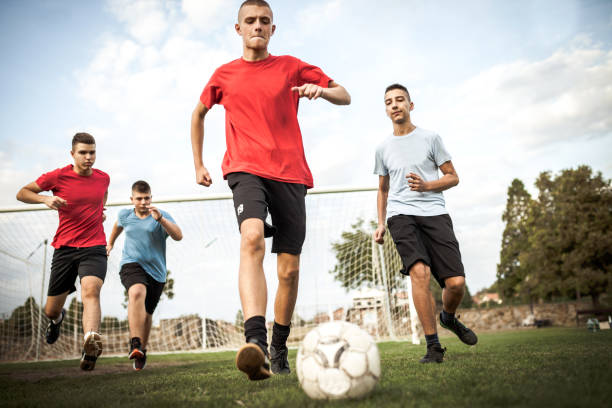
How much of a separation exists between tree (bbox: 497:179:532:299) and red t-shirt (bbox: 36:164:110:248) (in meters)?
36.1

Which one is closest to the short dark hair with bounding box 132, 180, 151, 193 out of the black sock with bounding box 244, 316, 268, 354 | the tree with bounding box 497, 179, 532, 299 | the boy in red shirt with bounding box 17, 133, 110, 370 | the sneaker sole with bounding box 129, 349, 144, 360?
the boy in red shirt with bounding box 17, 133, 110, 370

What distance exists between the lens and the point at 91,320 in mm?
4523

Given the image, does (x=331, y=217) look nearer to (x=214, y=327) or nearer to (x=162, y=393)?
(x=214, y=327)

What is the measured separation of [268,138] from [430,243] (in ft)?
6.14

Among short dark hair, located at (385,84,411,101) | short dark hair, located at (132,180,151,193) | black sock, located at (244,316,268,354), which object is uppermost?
short dark hair, located at (385,84,411,101)

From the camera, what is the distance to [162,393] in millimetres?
2752

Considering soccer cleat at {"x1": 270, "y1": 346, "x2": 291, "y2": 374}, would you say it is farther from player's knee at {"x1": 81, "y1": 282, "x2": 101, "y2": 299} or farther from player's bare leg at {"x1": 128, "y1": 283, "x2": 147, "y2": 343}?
player's bare leg at {"x1": 128, "y1": 283, "x2": 147, "y2": 343}

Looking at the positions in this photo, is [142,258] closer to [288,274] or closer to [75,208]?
[75,208]

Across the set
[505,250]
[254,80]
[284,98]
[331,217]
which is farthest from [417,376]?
[505,250]

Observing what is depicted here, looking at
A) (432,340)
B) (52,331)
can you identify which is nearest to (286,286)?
(432,340)

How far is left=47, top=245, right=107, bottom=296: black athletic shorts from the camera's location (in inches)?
193

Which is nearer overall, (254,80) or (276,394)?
(276,394)

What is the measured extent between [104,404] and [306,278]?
8836 mm

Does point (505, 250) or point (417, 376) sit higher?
point (505, 250)
